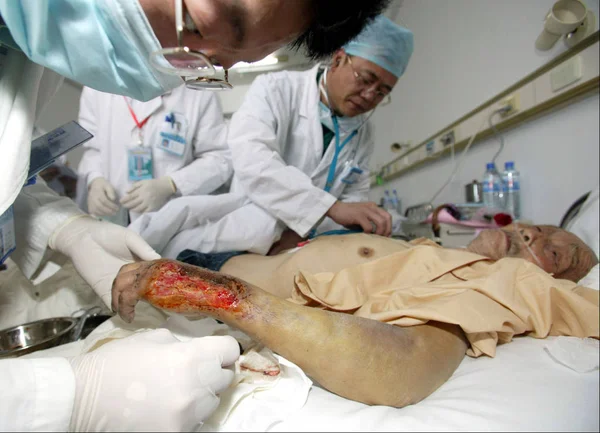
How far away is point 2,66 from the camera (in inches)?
20.8

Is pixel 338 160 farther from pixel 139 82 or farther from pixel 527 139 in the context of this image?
pixel 139 82

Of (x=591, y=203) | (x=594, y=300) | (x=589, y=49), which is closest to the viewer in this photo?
(x=589, y=49)

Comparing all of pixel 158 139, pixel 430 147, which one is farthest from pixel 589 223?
pixel 158 139

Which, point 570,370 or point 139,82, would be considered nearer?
point 570,370

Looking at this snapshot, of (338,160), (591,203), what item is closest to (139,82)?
(338,160)

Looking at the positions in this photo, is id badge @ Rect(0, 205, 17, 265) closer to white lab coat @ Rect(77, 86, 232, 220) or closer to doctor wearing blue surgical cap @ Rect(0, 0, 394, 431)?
doctor wearing blue surgical cap @ Rect(0, 0, 394, 431)

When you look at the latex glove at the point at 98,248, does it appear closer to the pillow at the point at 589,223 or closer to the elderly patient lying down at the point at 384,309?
the elderly patient lying down at the point at 384,309

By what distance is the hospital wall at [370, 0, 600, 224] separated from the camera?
1.72 feet

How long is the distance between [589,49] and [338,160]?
2.90 feet

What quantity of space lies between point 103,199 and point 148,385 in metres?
1.22

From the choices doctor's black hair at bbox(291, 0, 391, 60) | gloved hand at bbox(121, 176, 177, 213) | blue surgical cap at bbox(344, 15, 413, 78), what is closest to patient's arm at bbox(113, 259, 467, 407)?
doctor's black hair at bbox(291, 0, 391, 60)

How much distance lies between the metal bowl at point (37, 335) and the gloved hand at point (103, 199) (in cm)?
69

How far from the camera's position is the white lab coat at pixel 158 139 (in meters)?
1.53

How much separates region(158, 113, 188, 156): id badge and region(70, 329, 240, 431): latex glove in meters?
1.25
